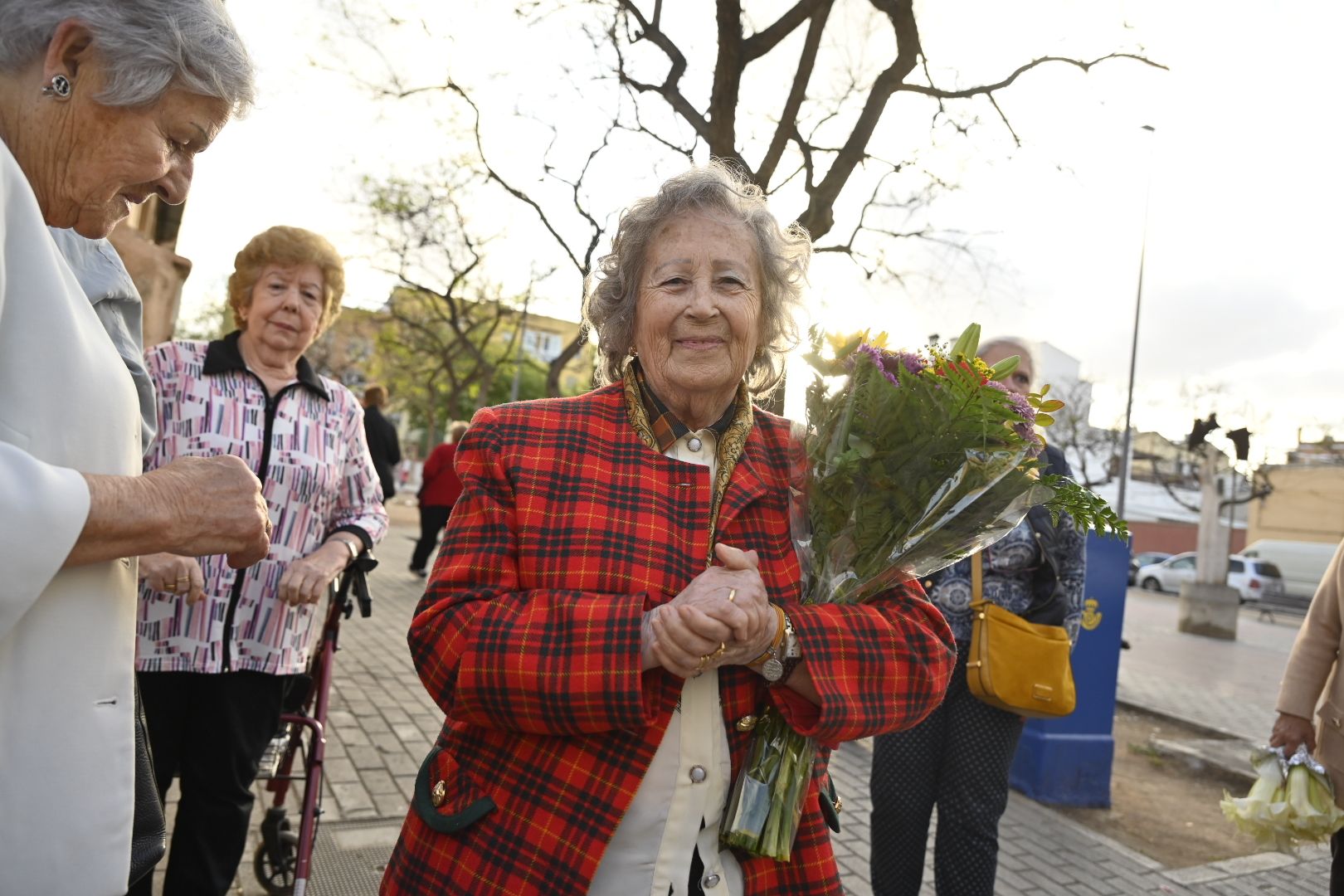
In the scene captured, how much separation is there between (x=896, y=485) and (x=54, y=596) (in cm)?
136

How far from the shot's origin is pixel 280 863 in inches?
138

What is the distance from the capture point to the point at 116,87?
1.37 m

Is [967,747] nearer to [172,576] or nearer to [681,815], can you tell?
[681,815]

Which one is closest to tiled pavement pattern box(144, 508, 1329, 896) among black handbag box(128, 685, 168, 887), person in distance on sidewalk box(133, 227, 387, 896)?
person in distance on sidewalk box(133, 227, 387, 896)

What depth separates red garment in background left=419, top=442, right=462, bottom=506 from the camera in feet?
36.9

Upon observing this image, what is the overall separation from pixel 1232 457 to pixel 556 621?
22.9m

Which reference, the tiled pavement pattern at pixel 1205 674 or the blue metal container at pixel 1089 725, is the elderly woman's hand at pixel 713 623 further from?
the tiled pavement pattern at pixel 1205 674

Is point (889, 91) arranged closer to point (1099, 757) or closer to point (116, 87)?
point (1099, 757)

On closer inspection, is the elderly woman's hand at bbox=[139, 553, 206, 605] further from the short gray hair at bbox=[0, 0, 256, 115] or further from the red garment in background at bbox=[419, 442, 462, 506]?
the red garment in background at bbox=[419, 442, 462, 506]

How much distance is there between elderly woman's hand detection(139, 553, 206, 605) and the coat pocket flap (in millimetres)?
1018

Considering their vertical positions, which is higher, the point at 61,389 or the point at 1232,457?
the point at 1232,457

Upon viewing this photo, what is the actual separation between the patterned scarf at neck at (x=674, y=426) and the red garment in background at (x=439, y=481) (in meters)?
9.37

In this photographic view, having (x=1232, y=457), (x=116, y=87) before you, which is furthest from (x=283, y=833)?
(x=1232, y=457)

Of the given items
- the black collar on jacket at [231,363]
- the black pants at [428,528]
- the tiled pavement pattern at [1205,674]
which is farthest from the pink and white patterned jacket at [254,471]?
the black pants at [428,528]
